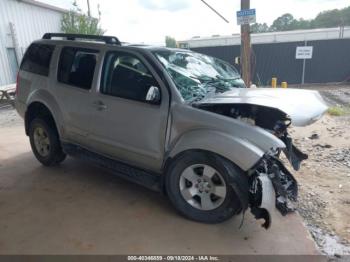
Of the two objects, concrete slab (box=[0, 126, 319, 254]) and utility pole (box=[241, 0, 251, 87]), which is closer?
concrete slab (box=[0, 126, 319, 254])

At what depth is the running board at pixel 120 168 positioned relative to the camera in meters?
3.50

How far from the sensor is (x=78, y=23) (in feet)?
59.4

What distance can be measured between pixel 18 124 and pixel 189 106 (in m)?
6.66

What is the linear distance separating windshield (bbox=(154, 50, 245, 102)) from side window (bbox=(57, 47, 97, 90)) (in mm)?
921

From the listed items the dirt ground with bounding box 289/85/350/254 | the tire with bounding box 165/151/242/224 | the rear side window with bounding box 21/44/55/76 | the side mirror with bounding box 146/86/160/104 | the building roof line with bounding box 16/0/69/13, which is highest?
the building roof line with bounding box 16/0/69/13

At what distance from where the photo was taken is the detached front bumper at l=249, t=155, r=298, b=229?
2838 mm

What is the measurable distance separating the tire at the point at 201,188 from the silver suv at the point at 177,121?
1 cm

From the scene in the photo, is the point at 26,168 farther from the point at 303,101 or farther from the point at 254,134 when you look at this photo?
the point at 303,101

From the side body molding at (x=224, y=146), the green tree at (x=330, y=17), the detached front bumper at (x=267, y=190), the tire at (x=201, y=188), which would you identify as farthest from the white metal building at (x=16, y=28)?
the green tree at (x=330, y=17)

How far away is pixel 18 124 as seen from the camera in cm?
829

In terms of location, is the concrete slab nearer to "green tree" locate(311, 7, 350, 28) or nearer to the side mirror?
the side mirror

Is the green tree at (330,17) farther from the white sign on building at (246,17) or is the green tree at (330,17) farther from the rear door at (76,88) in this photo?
the rear door at (76,88)

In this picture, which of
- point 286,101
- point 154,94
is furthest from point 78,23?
point 286,101

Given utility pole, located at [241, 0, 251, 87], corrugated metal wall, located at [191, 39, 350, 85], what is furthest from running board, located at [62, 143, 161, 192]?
corrugated metal wall, located at [191, 39, 350, 85]
